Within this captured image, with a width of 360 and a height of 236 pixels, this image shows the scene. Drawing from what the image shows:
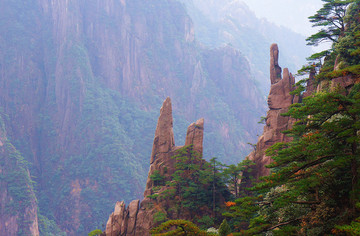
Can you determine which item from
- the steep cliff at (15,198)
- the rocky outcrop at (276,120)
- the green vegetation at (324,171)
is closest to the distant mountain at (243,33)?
the steep cliff at (15,198)

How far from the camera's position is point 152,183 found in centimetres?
3067

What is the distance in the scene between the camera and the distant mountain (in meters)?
142

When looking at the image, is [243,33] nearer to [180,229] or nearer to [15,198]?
[15,198]

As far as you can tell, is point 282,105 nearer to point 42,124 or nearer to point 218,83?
point 42,124

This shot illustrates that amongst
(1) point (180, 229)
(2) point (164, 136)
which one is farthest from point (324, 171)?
(2) point (164, 136)

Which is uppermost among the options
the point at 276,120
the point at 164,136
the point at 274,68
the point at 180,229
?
the point at 274,68

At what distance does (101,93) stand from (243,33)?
89516 millimetres

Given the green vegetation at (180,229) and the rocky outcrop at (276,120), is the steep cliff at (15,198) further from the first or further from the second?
the green vegetation at (180,229)

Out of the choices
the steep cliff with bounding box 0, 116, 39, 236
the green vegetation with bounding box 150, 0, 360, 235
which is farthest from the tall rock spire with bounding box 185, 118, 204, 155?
the steep cliff with bounding box 0, 116, 39, 236

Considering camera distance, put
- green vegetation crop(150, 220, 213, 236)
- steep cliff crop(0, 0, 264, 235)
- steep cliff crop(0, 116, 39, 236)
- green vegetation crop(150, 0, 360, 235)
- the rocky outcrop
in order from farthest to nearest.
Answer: steep cliff crop(0, 0, 264, 235), steep cliff crop(0, 116, 39, 236), the rocky outcrop, green vegetation crop(150, 220, 213, 236), green vegetation crop(150, 0, 360, 235)

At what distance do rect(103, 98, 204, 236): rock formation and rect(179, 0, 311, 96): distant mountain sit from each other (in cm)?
10205

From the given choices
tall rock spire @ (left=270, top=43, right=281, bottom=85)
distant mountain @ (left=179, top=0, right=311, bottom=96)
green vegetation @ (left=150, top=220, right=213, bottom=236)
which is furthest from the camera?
distant mountain @ (left=179, top=0, right=311, bottom=96)

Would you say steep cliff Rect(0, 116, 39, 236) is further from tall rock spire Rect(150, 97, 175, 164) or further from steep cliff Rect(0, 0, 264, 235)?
tall rock spire Rect(150, 97, 175, 164)

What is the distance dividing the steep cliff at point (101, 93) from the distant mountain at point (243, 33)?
29.7m
